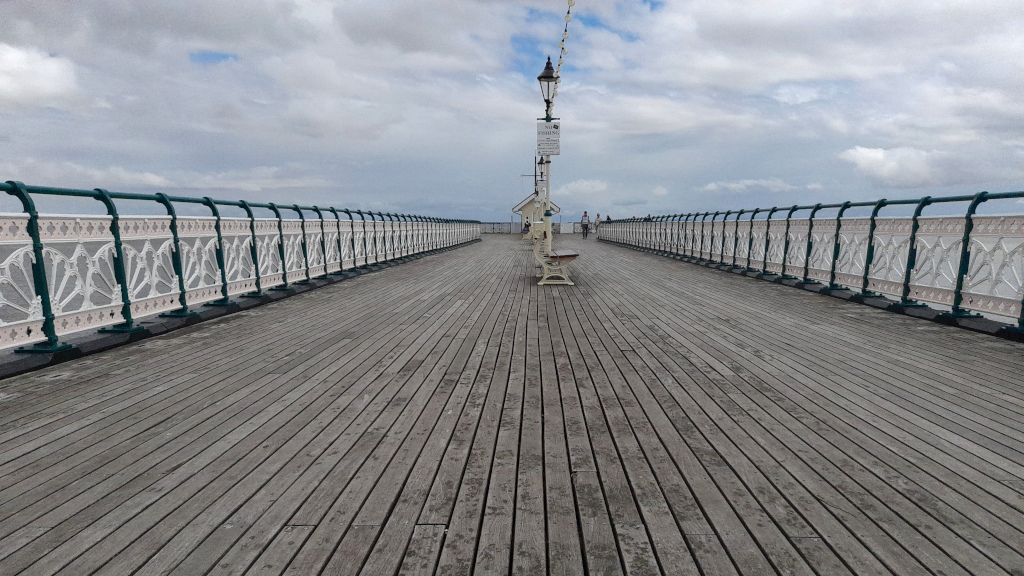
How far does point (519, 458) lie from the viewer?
2.53 meters

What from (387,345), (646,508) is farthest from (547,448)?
(387,345)

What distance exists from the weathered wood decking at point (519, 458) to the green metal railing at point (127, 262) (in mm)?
560

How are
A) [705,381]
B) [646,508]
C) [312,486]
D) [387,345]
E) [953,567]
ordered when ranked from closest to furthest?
[953,567] → [646,508] → [312,486] → [705,381] → [387,345]

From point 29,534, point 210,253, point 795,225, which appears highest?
point 795,225

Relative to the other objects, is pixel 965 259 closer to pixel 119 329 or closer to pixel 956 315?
pixel 956 315

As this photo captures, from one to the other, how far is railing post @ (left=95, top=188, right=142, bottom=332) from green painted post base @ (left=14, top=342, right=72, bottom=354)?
0.68 m

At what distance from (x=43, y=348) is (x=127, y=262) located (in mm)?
1214

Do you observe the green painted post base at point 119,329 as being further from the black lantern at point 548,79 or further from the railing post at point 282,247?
the black lantern at point 548,79

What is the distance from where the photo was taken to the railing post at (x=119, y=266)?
16.7 feet

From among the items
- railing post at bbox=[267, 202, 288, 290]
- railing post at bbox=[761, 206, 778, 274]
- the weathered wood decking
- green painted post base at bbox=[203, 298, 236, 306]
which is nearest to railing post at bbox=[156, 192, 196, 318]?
green painted post base at bbox=[203, 298, 236, 306]

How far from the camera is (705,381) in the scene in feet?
12.2

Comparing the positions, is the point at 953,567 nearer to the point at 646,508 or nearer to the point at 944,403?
the point at 646,508

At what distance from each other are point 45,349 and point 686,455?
525cm

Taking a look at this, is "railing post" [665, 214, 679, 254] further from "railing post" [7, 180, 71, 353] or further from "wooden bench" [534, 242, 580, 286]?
"railing post" [7, 180, 71, 353]
